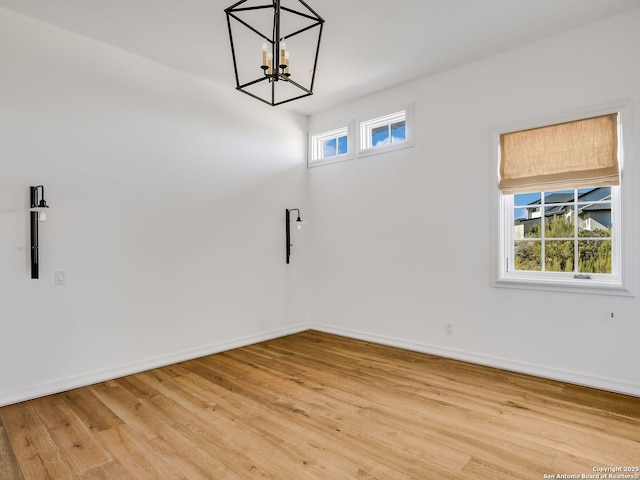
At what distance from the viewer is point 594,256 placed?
3.39m

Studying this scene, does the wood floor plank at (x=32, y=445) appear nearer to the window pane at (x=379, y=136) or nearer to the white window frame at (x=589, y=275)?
the white window frame at (x=589, y=275)

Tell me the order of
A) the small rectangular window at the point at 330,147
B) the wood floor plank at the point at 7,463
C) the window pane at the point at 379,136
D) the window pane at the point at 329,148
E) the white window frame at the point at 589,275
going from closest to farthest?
the wood floor plank at the point at 7,463 → the white window frame at the point at 589,275 → the window pane at the point at 379,136 → the small rectangular window at the point at 330,147 → the window pane at the point at 329,148

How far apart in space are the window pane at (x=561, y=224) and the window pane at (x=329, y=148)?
9.04ft

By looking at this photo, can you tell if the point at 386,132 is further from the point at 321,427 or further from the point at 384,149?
the point at 321,427

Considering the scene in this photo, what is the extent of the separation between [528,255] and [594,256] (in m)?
0.53

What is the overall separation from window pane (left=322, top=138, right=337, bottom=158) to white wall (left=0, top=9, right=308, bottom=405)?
756mm

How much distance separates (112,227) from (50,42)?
1.61 metres

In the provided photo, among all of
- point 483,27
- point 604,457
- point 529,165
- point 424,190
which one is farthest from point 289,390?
point 483,27

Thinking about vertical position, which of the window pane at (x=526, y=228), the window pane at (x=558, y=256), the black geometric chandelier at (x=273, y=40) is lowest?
the window pane at (x=558, y=256)

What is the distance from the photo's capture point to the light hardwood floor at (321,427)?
84.6 inches

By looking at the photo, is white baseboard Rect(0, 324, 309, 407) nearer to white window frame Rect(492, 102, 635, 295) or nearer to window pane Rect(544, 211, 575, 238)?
white window frame Rect(492, 102, 635, 295)

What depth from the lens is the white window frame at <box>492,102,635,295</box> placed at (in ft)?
10.2

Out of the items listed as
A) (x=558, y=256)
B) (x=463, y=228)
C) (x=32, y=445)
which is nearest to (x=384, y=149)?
(x=463, y=228)

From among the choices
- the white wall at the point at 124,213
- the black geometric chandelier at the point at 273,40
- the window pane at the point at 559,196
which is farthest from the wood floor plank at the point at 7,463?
the window pane at the point at 559,196
